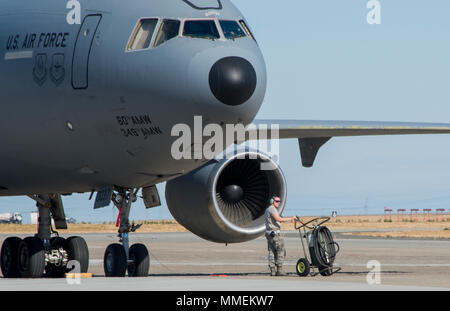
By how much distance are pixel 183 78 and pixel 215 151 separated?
54.5 inches

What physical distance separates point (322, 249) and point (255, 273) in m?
1.84

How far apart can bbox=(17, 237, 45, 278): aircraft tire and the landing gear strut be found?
187 centimetres

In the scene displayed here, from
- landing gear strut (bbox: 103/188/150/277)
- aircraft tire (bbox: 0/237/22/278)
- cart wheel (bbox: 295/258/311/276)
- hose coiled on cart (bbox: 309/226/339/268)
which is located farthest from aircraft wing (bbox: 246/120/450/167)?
aircraft tire (bbox: 0/237/22/278)

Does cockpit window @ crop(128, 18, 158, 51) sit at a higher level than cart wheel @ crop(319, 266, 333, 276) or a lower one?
higher

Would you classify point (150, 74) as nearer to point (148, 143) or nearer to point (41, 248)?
point (148, 143)

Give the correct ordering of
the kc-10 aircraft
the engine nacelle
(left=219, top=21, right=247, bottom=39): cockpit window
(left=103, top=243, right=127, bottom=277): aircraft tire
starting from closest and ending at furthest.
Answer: the kc-10 aircraft → (left=219, top=21, right=247, bottom=39): cockpit window → (left=103, top=243, right=127, bottom=277): aircraft tire → the engine nacelle

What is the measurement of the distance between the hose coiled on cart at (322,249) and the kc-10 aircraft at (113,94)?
4.55 meters

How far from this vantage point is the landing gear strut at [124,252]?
16.0 metres

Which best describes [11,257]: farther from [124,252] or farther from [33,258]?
[124,252]

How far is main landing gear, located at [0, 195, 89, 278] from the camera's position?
1773 cm

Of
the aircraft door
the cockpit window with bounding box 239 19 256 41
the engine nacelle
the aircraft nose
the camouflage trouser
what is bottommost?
the camouflage trouser

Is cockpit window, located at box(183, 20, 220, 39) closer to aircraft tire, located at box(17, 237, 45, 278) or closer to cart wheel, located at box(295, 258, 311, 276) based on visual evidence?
aircraft tire, located at box(17, 237, 45, 278)

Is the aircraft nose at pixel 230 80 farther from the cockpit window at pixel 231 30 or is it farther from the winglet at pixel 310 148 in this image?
the winglet at pixel 310 148
